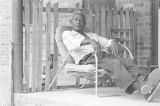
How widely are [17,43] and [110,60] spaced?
1.65 metres

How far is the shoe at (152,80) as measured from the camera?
5152mm

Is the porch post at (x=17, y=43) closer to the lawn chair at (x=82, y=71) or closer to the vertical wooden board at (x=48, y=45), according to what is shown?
the vertical wooden board at (x=48, y=45)

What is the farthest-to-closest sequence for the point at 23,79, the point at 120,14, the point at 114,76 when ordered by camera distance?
the point at 120,14, the point at 23,79, the point at 114,76

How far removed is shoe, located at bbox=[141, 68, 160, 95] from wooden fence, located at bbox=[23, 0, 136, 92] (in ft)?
6.86

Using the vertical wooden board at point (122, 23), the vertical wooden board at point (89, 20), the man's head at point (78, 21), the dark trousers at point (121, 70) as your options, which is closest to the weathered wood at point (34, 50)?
the man's head at point (78, 21)

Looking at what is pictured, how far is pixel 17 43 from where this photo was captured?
673cm

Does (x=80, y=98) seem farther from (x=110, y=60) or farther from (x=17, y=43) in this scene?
(x=17, y=43)

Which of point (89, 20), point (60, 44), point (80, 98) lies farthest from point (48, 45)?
point (80, 98)

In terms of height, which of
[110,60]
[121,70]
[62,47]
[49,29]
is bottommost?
[121,70]

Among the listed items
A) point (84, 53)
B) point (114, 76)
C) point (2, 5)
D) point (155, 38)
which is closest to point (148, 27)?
point (155, 38)

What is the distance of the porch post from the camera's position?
6695 mm

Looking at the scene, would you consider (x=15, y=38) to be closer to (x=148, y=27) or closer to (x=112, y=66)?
(x=112, y=66)

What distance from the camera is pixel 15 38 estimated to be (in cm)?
672

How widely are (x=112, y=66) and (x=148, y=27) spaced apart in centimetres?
253
